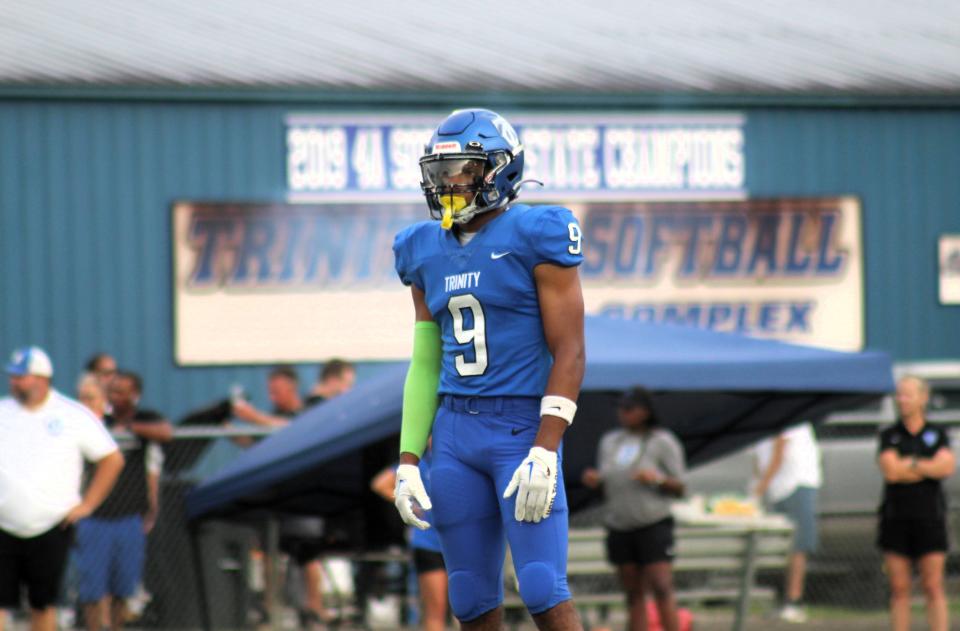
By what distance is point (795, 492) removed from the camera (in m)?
13.1

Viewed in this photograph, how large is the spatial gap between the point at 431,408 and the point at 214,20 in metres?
13.6

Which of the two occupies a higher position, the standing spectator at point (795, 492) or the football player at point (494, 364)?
the football player at point (494, 364)

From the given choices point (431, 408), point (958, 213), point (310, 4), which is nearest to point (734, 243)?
point (958, 213)

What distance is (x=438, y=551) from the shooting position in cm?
940

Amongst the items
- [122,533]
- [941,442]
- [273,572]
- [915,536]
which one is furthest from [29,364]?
[941,442]

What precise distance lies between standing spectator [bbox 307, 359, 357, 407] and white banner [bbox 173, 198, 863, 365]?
4.18m

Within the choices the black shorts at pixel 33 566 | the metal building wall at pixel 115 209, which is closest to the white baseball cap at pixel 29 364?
the black shorts at pixel 33 566

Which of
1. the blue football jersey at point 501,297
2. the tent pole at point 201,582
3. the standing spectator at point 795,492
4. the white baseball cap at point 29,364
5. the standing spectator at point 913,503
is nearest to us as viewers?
the blue football jersey at point 501,297

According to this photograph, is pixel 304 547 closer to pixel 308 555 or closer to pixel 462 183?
pixel 308 555

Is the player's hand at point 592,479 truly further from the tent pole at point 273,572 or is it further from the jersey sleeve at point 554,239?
the jersey sleeve at point 554,239

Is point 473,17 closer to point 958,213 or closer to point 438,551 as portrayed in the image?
point 958,213

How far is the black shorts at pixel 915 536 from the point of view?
10711 millimetres

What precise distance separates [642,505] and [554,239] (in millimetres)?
5063

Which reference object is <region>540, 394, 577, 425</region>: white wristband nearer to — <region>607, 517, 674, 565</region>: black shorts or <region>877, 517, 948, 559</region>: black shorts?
<region>607, 517, 674, 565</region>: black shorts
